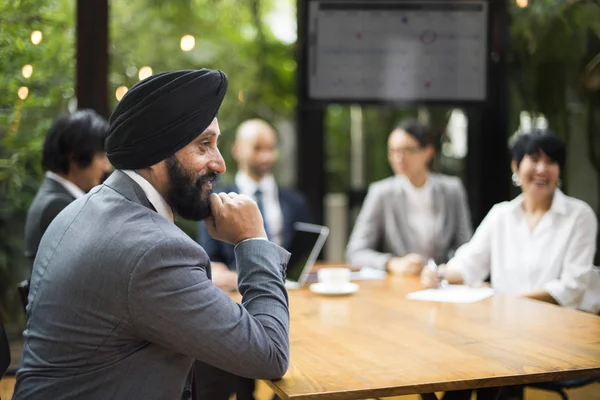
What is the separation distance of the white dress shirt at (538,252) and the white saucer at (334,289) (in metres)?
0.53

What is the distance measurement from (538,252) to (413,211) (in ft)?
3.83

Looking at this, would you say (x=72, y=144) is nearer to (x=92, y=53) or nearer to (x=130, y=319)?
(x=92, y=53)

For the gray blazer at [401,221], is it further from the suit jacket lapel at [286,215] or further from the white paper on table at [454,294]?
the white paper on table at [454,294]

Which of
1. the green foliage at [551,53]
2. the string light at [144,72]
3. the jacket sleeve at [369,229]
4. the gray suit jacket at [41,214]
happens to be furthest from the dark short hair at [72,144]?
the green foliage at [551,53]

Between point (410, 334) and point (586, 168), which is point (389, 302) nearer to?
point (410, 334)

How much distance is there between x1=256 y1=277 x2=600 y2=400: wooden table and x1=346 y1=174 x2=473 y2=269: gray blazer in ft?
4.23

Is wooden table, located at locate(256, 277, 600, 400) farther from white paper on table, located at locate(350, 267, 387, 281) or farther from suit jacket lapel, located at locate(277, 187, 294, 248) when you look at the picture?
suit jacket lapel, located at locate(277, 187, 294, 248)

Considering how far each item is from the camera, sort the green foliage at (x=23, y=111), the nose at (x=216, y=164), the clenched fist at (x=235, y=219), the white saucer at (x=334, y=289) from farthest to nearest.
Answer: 1. the green foliage at (x=23, y=111)
2. the white saucer at (x=334, y=289)
3. the clenched fist at (x=235, y=219)
4. the nose at (x=216, y=164)

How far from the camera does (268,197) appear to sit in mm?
4359

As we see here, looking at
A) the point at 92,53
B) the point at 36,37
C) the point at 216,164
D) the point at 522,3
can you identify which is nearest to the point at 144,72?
the point at 92,53

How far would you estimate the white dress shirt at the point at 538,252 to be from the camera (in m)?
3.00

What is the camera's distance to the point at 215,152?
1.82 meters

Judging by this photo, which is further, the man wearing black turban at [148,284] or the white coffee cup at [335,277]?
the white coffee cup at [335,277]

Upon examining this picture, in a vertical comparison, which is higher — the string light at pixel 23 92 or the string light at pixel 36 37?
the string light at pixel 36 37
